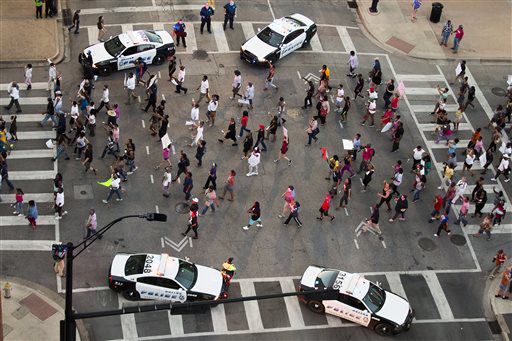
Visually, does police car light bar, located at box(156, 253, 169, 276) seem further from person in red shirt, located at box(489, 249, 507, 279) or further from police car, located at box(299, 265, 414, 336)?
person in red shirt, located at box(489, 249, 507, 279)

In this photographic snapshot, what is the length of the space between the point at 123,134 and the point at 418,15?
63.1 ft

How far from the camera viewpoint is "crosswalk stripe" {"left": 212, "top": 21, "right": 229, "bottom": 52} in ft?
138

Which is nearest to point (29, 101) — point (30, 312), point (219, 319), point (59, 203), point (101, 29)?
point (101, 29)

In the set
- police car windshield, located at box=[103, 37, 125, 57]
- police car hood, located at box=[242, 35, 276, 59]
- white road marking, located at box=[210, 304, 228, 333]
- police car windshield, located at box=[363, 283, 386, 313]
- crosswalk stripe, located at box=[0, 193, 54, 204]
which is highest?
police car windshield, located at box=[103, 37, 125, 57]

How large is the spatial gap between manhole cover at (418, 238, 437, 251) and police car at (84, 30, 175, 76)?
15.2m

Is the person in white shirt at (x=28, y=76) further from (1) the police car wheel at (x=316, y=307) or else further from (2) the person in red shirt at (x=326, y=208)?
(1) the police car wheel at (x=316, y=307)

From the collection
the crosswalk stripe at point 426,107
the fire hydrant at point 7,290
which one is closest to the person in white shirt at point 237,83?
the crosswalk stripe at point 426,107

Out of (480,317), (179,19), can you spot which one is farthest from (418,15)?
(480,317)

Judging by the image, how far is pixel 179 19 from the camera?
43719 millimetres

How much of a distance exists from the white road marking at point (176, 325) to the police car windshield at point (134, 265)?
6.44 feet

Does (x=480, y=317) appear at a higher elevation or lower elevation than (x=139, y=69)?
lower

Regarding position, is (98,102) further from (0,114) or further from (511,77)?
(511,77)

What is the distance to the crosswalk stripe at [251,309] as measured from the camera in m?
29.2

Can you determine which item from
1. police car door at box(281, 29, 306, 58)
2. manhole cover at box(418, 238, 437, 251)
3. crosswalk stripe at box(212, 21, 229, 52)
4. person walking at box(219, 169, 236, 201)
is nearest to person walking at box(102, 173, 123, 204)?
person walking at box(219, 169, 236, 201)
